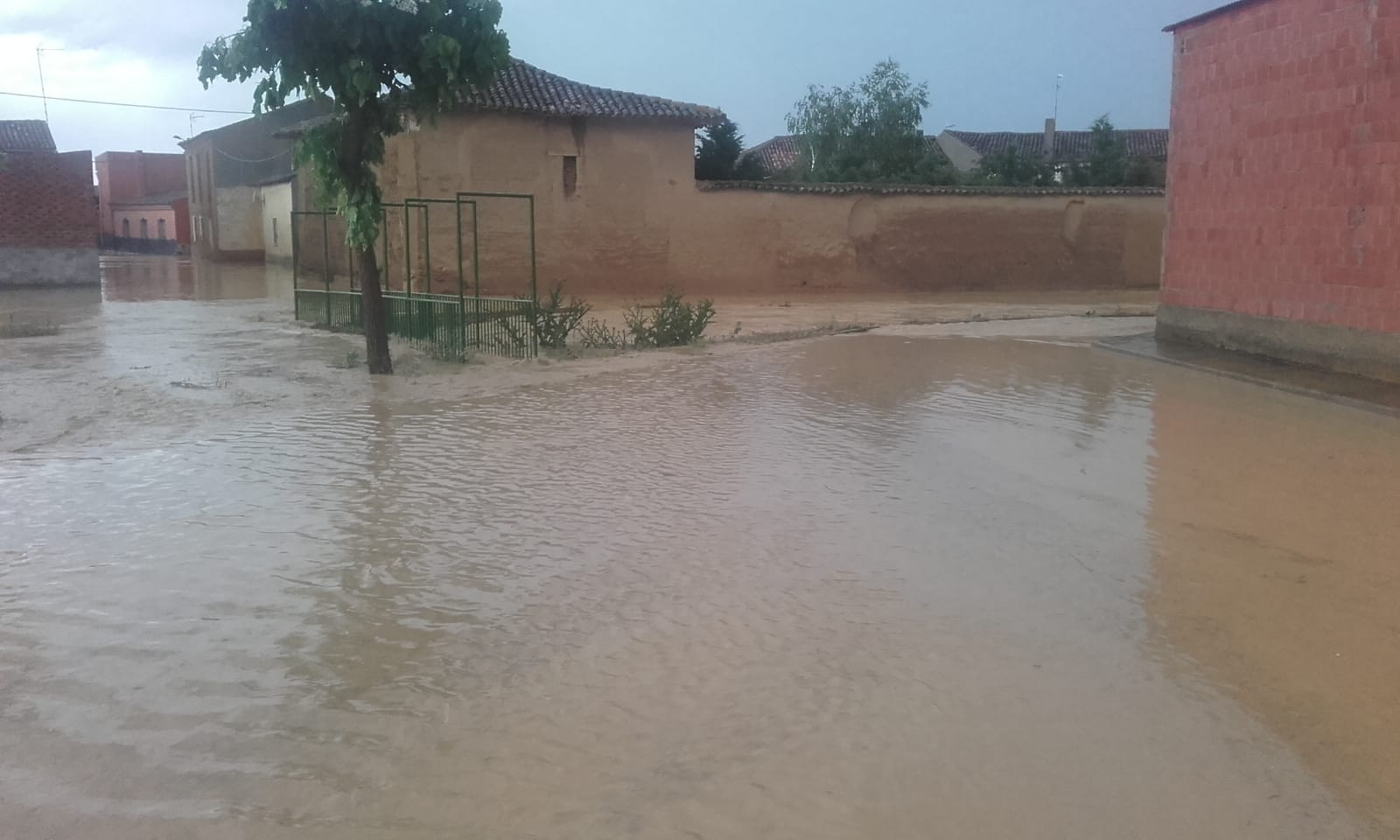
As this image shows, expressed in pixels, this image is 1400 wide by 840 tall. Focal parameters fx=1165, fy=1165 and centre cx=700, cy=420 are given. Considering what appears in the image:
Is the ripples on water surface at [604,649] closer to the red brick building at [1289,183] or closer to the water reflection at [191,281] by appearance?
the red brick building at [1289,183]

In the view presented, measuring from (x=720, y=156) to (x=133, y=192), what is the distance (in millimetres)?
37249

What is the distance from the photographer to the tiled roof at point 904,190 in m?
24.5

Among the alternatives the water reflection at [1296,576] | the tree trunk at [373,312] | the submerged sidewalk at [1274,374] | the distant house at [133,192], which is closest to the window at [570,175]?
the submerged sidewalk at [1274,374]

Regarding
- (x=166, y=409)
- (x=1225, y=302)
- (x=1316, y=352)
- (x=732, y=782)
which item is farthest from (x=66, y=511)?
(x=1225, y=302)

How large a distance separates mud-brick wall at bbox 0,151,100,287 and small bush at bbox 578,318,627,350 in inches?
633

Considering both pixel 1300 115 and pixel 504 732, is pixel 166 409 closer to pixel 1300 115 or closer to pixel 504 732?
pixel 504 732

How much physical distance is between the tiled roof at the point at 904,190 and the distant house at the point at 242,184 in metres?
18.5

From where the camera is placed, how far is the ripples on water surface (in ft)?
11.4

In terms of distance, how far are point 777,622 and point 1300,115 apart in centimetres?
1039

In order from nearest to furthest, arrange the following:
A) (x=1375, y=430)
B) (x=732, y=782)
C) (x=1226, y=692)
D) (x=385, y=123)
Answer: (x=732, y=782) < (x=1226, y=692) < (x=1375, y=430) < (x=385, y=123)

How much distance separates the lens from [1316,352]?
12094 millimetres

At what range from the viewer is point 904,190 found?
82.7ft

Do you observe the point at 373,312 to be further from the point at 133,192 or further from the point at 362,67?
the point at 133,192

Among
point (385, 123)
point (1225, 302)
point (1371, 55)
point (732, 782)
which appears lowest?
point (732, 782)
